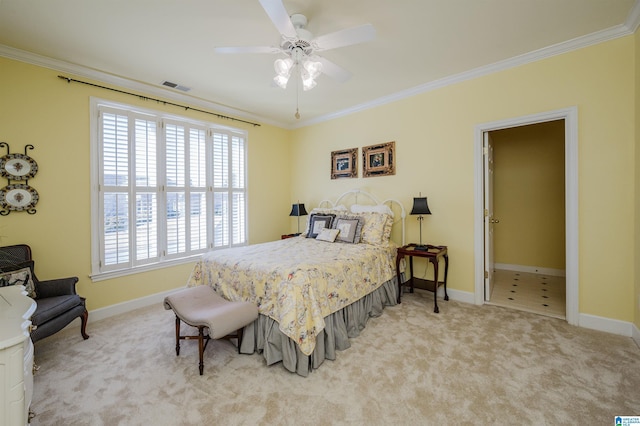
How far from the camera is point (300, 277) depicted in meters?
2.17

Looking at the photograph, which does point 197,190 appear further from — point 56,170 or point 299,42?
point 299,42

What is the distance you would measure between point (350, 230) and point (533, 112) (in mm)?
2446

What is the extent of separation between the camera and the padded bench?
2018mm

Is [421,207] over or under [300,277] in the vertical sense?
over

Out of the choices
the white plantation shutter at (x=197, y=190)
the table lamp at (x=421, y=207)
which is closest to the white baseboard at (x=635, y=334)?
the table lamp at (x=421, y=207)

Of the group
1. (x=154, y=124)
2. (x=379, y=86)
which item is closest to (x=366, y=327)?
(x=379, y=86)

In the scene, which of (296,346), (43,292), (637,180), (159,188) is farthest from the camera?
(159,188)

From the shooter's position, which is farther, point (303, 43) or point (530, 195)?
point (530, 195)

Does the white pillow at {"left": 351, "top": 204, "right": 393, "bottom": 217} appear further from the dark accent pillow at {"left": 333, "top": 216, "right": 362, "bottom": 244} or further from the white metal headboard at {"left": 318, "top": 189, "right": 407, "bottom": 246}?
the dark accent pillow at {"left": 333, "top": 216, "right": 362, "bottom": 244}

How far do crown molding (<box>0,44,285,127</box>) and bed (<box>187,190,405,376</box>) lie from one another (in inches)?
93.7

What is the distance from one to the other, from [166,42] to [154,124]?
4.41 ft

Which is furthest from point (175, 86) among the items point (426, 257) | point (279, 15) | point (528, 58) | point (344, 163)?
point (528, 58)

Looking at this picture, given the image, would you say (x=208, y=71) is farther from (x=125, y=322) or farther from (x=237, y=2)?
(x=125, y=322)

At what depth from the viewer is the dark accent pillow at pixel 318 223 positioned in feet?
12.9
